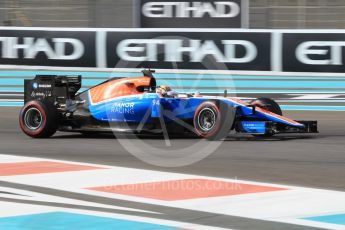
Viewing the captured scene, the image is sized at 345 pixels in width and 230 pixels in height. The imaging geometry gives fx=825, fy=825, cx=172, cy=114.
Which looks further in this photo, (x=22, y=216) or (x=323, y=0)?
(x=323, y=0)

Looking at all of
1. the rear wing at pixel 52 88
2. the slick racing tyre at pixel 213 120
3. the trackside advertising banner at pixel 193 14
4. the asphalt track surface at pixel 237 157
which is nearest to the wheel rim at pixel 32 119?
the asphalt track surface at pixel 237 157

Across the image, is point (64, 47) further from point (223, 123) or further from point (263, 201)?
point (263, 201)

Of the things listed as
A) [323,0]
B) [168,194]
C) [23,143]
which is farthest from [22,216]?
[323,0]

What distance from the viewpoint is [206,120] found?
10.7 meters

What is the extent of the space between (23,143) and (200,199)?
15.6 feet

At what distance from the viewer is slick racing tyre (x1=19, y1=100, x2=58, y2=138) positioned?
36.8 ft

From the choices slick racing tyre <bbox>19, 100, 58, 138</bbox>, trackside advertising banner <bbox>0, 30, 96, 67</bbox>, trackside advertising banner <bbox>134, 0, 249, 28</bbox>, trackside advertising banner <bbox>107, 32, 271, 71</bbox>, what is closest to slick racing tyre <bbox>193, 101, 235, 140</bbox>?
slick racing tyre <bbox>19, 100, 58, 138</bbox>

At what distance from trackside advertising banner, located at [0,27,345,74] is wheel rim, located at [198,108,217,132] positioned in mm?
5552

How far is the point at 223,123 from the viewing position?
34.7ft

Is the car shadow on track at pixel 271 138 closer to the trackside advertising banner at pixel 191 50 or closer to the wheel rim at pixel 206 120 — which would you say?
the wheel rim at pixel 206 120

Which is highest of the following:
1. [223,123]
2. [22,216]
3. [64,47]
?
[64,47]

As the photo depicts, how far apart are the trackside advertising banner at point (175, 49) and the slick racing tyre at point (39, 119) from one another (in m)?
5.62

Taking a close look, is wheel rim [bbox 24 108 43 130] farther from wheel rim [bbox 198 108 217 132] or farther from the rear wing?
wheel rim [bbox 198 108 217 132]

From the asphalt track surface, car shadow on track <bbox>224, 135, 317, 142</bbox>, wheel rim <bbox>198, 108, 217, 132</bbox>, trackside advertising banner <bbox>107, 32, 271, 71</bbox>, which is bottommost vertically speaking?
the asphalt track surface
